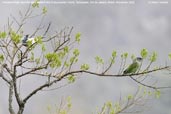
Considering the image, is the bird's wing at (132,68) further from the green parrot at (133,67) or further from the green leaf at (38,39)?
the green leaf at (38,39)

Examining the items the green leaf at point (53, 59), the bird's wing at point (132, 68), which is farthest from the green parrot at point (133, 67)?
the green leaf at point (53, 59)

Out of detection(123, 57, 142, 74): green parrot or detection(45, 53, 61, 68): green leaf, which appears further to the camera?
detection(123, 57, 142, 74): green parrot

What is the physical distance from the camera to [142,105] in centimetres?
900

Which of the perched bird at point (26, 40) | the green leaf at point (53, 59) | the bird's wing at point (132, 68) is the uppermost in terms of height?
the perched bird at point (26, 40)

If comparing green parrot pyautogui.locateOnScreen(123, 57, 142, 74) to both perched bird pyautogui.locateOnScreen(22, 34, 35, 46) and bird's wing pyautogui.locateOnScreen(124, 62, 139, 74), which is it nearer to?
bird's wing pyautogui.locateOnScreen(124, 62, 139, 74)

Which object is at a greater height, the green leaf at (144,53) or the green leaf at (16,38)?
the green leaf at (16,38)

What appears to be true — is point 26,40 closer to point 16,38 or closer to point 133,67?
point 16,38

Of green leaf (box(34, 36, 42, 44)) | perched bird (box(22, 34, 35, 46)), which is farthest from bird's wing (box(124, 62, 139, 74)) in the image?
perched bird (box(22, 34, 35, 46))

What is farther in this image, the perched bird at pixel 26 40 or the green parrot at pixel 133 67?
the perched bird at pixel 26 40

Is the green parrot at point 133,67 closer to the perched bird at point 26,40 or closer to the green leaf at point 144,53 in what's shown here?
the green leaf at point 144,53

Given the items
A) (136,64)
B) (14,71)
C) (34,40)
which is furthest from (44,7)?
(136,64)

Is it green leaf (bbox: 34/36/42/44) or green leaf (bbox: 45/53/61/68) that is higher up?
green leaf (bbox: 34/36/42/44)

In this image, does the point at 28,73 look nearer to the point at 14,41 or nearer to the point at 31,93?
the point at 31,93

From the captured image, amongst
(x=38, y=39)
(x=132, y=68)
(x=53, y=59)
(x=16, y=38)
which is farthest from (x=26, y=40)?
(x=132, y=68)
